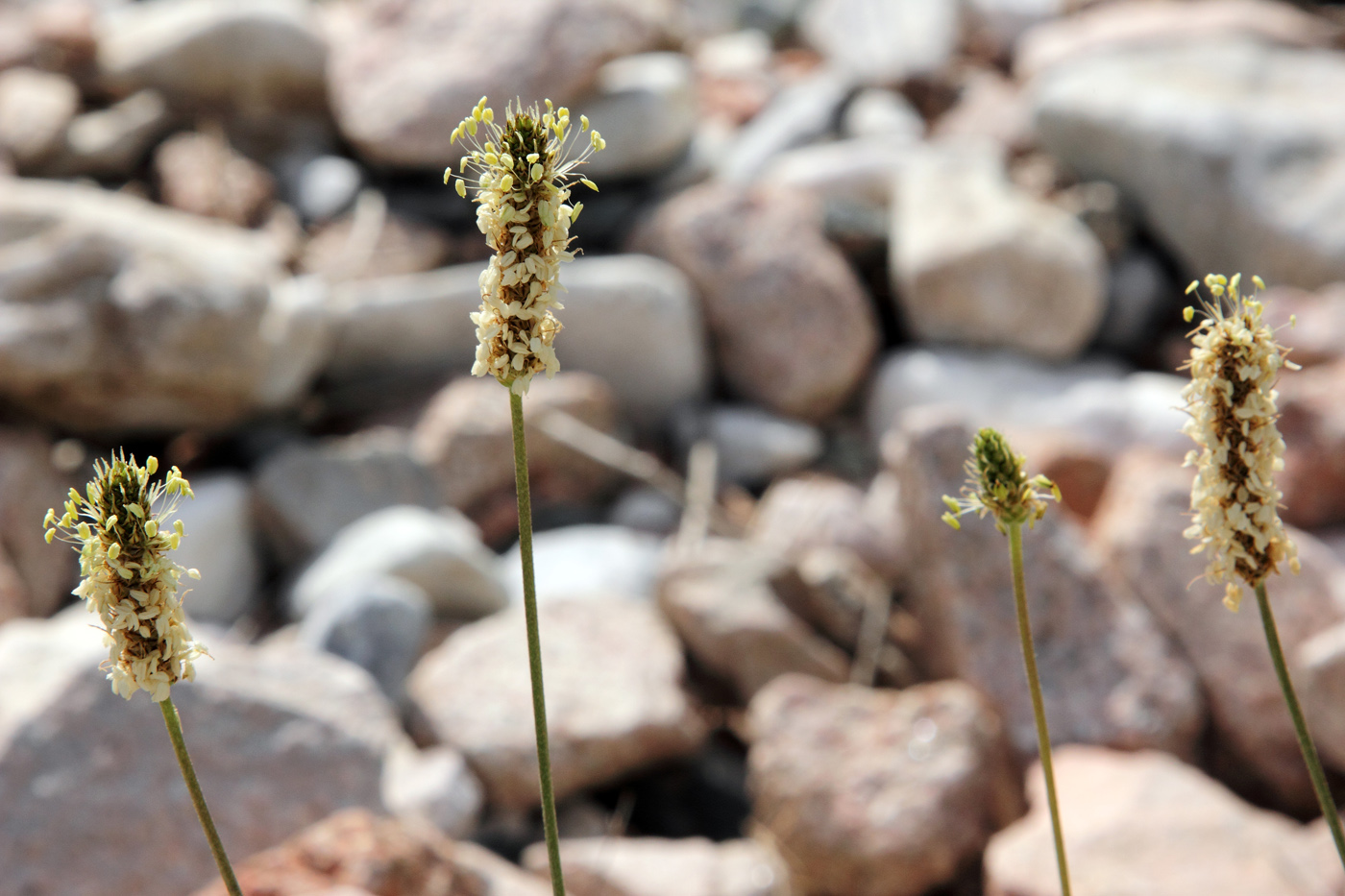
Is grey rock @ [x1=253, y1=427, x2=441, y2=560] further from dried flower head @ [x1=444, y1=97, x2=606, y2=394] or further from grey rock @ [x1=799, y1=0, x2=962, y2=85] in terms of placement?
grey rock @ [x1=799, y1=0, x2=962, y2=85]

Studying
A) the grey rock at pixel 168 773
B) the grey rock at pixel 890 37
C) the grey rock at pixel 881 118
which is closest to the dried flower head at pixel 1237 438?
the grey rock at pixel 168 773

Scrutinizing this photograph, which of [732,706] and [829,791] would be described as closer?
[829,791]

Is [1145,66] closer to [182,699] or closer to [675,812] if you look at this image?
[675,812]

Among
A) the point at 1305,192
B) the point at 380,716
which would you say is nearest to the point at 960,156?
the point at 1305,192

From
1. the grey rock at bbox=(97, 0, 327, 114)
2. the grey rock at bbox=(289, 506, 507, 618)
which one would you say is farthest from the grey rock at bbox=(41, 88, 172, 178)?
the grey rock at bbox=(289, 506, 507, 618)

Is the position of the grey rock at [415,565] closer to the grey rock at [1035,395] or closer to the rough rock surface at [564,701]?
the rough rock surface at [564,701]

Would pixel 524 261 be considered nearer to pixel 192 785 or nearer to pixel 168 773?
pixel 192 785
